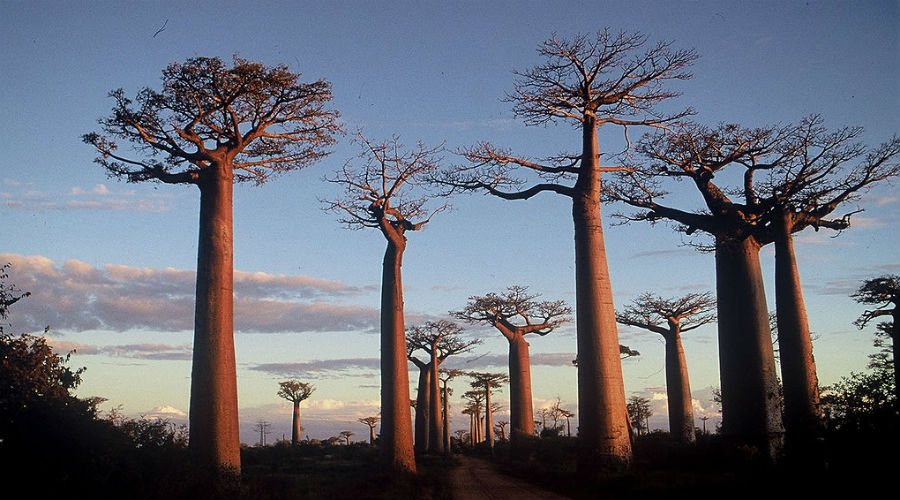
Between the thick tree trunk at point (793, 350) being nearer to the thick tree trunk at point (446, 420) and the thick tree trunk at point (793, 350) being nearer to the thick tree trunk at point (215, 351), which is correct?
the thick tree trunk at point (215, 351)

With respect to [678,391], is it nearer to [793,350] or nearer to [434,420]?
[434,420]

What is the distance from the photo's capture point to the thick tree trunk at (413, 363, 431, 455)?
31562 millimetres

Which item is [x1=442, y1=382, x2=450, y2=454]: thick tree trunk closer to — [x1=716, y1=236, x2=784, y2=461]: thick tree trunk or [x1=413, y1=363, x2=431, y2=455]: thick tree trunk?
[x1=413, y1=363, x2=431, y2=455]: thick tree trunk

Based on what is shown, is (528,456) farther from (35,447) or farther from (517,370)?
(35,447)

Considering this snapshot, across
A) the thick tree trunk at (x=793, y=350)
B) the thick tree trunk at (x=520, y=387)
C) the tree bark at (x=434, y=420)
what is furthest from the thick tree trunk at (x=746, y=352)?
the tree bark at (x=434, y=420)

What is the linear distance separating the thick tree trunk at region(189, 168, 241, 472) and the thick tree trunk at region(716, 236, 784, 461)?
937 cm

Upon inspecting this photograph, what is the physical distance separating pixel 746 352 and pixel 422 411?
19.9 metres

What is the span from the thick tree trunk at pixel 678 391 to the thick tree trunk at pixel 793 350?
11250 mm

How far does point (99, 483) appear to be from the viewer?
30.0ft

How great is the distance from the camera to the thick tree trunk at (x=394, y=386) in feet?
51.5

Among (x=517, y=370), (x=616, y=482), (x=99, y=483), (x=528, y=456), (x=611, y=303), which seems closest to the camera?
(x=99, y=483)

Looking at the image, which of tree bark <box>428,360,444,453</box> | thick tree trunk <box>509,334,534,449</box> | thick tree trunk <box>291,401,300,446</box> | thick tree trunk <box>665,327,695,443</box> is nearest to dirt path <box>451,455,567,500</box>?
thick tree trunk <box>665,327,695,443</box>

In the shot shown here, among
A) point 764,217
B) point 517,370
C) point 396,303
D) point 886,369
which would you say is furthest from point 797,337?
point 517,370

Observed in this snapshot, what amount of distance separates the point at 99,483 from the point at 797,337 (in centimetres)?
1130
